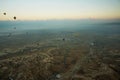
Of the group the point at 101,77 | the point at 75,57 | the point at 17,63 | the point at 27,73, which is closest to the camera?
the point at 101,77

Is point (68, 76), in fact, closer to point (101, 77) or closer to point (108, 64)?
point (101, 77)

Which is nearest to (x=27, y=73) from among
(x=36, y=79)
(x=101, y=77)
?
(x=36, y=79)

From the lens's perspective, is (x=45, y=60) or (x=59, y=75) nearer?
(x=59, y=75)

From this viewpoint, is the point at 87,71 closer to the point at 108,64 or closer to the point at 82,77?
the point at 82,77

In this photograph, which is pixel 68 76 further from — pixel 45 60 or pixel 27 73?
pixel 45 60

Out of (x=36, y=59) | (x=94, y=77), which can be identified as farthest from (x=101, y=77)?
(x=36, y=59)

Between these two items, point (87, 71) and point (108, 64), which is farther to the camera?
point (108, 64)

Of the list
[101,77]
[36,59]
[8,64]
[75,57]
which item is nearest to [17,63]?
[8,64]

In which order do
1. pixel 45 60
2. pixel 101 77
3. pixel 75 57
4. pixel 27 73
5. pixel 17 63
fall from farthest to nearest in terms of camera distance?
1. pixel 75 57
2. pixel 45 60
3. pixel 17 63
4. pixel 27 73
5. pixel 101 77
